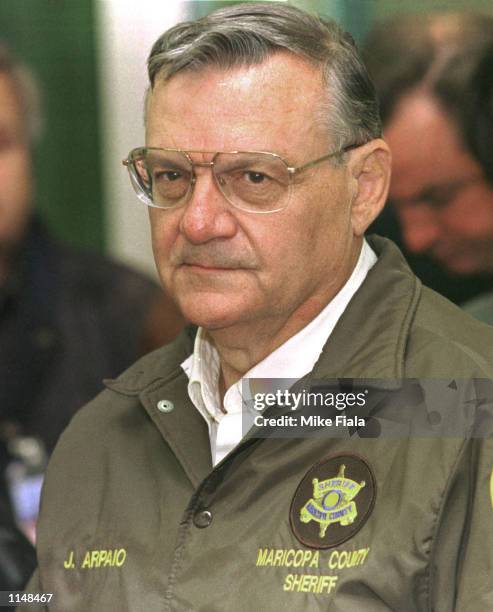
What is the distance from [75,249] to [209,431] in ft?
2.99

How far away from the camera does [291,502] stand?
4.91ft

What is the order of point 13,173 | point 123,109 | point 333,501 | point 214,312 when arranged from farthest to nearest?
1. point 13,173
2. point 123,109
3. point 214,312
4. point 333,501

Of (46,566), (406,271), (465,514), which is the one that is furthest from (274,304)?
(46,566)

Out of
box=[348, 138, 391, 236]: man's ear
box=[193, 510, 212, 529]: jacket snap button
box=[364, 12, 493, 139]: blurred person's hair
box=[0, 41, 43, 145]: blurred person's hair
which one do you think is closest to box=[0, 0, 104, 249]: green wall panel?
box=[0, 41, 43, 145]: blurred person's hair

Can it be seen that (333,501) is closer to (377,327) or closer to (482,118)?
(377,327)

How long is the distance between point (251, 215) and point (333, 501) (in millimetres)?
389

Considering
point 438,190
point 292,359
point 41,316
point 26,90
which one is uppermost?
point 26,90

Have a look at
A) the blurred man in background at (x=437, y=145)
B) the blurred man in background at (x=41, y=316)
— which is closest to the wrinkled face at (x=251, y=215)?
the blurred man in background at (x=437, y=145)

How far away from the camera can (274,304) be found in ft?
5.24

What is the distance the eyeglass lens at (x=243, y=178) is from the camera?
5.05ft

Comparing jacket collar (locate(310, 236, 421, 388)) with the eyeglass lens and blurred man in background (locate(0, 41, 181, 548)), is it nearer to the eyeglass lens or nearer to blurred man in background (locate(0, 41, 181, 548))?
the eyeglass lens

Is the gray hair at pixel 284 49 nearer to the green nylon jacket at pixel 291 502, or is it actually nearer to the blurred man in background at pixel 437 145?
the green nylon jacket at pixel 291 502

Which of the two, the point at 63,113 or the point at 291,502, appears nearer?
the point at 291,502

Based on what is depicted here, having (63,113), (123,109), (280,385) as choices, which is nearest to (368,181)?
(280,385)
